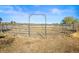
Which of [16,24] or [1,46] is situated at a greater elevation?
[16,24]

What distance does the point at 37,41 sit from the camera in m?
3.68

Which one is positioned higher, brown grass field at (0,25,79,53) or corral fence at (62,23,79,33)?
corral fence at (62,23,79,33)

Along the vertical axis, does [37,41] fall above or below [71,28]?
below

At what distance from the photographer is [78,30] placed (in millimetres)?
3674

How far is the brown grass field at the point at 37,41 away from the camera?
367 cm

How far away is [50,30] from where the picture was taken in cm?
368

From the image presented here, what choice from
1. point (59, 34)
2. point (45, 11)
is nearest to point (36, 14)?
point (45, 11)

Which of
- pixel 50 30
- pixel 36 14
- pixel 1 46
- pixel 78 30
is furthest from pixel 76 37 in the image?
pixel 1 46

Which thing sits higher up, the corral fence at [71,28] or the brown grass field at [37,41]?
the corral fence at [71,28]

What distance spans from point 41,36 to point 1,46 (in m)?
0.49

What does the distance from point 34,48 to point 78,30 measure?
22.3 inches

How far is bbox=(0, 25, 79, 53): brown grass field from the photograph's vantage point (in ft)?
12.0
